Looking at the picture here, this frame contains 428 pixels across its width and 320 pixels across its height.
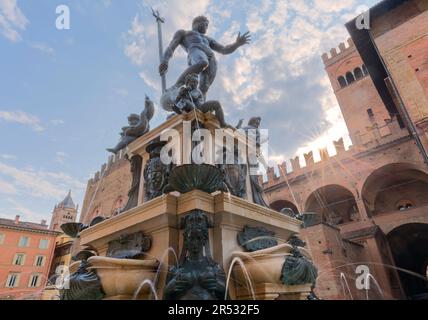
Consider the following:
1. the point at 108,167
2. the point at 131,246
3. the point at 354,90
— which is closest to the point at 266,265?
the point at 131,246

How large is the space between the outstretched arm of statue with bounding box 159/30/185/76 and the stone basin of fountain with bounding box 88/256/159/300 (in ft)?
9.66

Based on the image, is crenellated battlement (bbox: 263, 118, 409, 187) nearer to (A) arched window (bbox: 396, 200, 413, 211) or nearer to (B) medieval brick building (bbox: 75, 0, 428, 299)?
(B) medieval brick building (bbox: 75, 0, 428, 299)

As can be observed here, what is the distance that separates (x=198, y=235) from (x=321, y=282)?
11306 millimetres

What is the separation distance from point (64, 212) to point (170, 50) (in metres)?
57.5

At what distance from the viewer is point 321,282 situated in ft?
37.2

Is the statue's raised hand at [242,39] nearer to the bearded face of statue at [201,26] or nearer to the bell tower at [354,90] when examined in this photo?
the bearded face of statue at [201,26]

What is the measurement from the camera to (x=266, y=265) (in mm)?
2102

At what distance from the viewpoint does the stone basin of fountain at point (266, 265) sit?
2096mm

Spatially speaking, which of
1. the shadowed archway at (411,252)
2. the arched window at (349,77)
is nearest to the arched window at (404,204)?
the shadowed archway at (411,252)

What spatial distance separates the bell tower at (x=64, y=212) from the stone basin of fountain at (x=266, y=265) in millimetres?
56622

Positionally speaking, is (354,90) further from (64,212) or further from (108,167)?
(64,212)

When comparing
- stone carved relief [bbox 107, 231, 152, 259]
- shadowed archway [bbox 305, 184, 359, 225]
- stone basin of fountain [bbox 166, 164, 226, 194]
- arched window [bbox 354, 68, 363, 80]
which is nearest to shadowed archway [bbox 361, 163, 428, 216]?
shadowed archway [bbox 305, 184, 359, 225]
